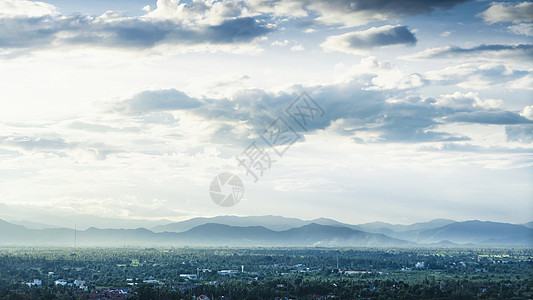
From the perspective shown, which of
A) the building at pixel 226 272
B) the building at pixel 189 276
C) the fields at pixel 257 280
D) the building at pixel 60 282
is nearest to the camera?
the fields at pixel 257 280

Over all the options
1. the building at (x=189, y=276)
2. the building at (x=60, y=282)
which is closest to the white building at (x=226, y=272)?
the building at (x=189, y=276)

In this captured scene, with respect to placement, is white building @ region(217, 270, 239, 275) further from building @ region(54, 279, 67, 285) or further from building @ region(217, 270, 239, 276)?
building @ region(54, 279, 67, 285)

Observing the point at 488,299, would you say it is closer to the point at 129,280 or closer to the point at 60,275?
the point at 129,280

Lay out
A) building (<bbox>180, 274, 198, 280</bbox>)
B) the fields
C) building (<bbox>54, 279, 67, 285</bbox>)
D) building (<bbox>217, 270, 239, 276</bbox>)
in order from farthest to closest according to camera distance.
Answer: building (<bbox>217, 270, 239, 276</bbox>)
building (<bbox>180, 274, 198, 280</bbox>)
building (<bbox>54, 279, 67, 285</bbox>)
the fields

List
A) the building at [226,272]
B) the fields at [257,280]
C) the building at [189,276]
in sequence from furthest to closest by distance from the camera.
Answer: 1. the building at [226,272]
2. the building at [189,276]
3. the fields at [257,280]

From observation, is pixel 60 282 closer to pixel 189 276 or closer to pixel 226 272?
Result: pixel 189 276

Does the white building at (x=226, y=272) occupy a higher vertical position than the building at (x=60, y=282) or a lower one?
lower

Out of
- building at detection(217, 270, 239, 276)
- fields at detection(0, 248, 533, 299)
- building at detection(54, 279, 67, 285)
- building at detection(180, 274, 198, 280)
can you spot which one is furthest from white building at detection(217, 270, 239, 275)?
building at detection(54, 279, 67, 285)

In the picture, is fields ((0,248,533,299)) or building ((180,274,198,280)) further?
building ((180,274,198,280))

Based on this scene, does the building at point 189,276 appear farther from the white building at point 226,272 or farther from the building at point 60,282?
the building at point 60,282

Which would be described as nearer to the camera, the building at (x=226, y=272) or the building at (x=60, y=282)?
the building at (x=60, y=282)

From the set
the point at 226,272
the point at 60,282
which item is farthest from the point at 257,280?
the point at 60,282

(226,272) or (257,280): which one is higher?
(226,272)
